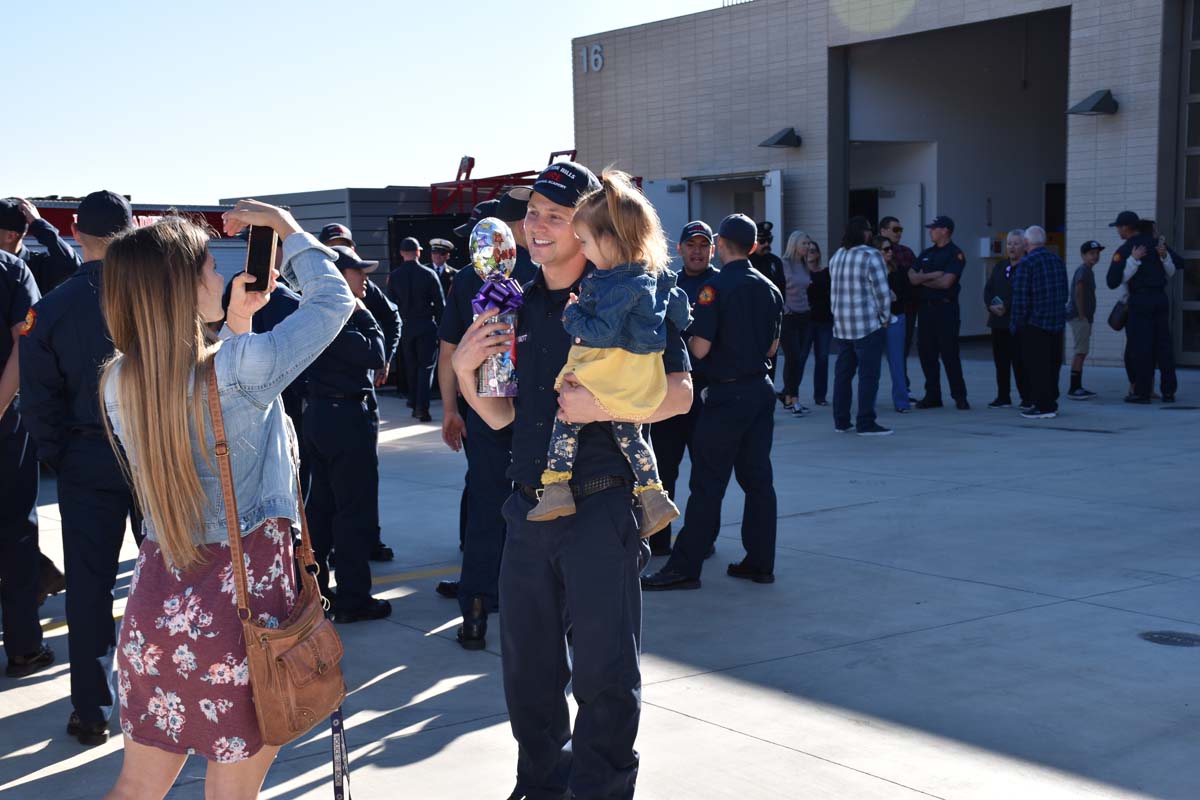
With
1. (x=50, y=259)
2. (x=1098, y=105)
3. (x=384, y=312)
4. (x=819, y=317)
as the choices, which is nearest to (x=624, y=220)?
(x=384, y=312)

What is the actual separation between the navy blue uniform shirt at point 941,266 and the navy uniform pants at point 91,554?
10470 millimetres

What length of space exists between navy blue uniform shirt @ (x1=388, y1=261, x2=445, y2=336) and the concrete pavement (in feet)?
17.0

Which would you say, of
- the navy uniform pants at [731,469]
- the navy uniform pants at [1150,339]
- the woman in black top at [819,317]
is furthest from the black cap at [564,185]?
the navy uniform pants at [1150,339]

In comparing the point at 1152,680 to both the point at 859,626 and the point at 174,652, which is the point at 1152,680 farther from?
the point at 174,652

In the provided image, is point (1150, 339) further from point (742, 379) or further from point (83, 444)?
point (83, 444)

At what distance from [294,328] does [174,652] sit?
0.80 metres

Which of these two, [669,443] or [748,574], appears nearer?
[748,574]

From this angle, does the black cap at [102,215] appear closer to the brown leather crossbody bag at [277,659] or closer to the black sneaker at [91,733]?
the black sneaker at [91,733]

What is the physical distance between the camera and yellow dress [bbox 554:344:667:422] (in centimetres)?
342

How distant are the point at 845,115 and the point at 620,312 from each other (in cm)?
1771

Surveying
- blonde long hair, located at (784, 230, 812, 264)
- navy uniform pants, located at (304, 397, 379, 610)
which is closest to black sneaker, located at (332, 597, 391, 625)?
navy uniform pants, located at (304, 397, 379, 610)

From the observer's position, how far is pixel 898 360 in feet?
43.7

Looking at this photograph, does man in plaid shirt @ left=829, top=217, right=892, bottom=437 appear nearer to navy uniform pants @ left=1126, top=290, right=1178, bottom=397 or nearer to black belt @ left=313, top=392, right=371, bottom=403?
navy uniform pants @ left=1126, top=290, right=1178, bottom=397

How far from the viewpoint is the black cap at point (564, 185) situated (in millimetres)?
3615
